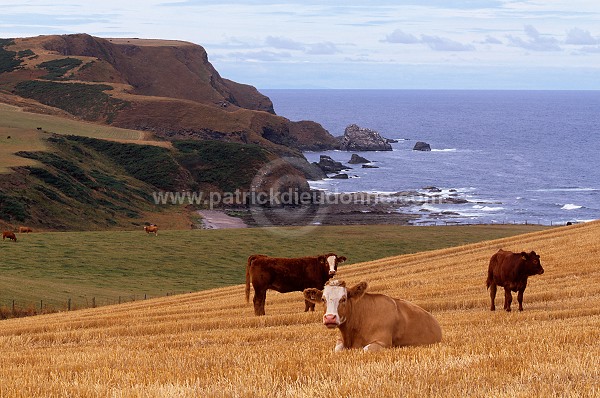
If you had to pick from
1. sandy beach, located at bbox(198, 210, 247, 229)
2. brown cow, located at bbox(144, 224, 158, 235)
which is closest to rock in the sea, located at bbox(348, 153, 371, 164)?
sandy beach, located at bbox(198, 210, 247, 229)

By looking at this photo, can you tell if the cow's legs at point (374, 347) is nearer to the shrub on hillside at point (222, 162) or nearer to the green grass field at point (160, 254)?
the green grass field at point (160, 254)

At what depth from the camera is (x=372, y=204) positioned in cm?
11856

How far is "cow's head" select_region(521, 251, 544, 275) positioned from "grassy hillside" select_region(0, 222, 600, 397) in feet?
3.23

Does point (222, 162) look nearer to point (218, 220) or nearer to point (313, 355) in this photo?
point (218, 220)

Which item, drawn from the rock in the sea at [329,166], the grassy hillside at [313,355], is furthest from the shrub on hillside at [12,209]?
the rock in the sea at [329,166]

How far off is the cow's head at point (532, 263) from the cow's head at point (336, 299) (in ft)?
28.6

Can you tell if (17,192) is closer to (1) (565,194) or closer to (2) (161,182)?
(2) (161,182)

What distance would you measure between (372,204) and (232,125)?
63070 millimetres

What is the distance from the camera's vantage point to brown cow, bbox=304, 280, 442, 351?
1287 centimetres

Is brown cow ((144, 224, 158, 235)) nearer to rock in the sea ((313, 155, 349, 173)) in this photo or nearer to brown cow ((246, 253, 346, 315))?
brown cow ((246, 253, 346, 315))

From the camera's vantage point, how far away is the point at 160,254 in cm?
6606

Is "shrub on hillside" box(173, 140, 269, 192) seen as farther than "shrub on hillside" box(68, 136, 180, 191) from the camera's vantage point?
Yes

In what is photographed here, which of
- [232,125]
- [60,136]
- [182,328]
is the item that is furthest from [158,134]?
[182,328]

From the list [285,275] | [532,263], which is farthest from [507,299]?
[285,275]
